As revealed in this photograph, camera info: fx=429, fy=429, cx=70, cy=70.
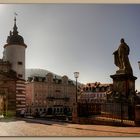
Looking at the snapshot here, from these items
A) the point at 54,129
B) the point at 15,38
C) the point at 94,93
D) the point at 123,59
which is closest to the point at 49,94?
the point at 54,129

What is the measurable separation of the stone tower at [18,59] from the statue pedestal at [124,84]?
1.45 meters

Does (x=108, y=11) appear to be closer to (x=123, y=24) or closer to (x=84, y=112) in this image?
(x=123, y=24)

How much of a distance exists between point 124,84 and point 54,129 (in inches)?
61.4

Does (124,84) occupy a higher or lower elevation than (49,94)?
higher

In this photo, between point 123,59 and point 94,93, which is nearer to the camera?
point 123,59

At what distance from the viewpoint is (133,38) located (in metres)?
6.86

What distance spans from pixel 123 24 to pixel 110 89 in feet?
3.59

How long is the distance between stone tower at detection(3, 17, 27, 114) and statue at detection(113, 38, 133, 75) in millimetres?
1490

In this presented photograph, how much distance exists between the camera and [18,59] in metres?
6.79

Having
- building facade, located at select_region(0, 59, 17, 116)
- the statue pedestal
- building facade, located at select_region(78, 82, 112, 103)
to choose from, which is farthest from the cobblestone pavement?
the statue pedestal

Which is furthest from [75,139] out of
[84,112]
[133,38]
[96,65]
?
[133,38]

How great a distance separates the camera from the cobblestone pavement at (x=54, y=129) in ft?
21.5

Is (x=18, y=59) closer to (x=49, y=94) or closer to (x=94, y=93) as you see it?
→ (x=49, y=94)

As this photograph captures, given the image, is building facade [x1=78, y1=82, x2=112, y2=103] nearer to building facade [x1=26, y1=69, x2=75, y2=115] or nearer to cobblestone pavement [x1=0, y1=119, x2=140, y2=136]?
building facade [x1=26, y1=69, x2=75, y2=115]
